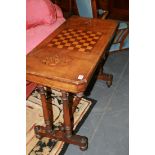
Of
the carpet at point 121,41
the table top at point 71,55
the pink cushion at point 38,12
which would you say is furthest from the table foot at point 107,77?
the pink cushion at point 38,12

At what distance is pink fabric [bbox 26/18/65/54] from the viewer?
2602 mm

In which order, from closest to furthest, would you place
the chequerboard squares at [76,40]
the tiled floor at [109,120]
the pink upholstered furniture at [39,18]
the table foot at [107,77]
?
the chequerboard squares at [76,40], the tiled floor at [109,120], the pink upholstered furniture at [39,18], the table foot at [107,77]

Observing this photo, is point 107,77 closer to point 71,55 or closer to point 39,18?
point 39,18

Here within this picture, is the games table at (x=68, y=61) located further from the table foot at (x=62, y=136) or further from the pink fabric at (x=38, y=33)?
the pink fabric at (x=38, y=33)

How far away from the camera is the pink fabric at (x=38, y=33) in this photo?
102 inches

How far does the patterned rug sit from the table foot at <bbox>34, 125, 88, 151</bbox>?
5 cm

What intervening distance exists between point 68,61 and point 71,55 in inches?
4.0

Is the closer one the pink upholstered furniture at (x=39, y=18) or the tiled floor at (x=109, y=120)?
the tiled floor at (x=109, y=120)

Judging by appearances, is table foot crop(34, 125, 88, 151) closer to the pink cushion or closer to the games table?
the games table

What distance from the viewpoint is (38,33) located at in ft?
8.94

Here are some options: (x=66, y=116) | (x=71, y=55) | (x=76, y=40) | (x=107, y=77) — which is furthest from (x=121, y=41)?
(x=66, y=116)

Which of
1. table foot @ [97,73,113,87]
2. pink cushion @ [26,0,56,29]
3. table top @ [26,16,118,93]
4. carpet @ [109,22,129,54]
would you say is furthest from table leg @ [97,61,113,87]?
pink cushion @ [26,0,56,29]

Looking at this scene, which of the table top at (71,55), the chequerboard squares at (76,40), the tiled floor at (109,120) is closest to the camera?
the table top at (71,55)

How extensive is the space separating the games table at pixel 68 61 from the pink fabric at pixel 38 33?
0.69 feet
